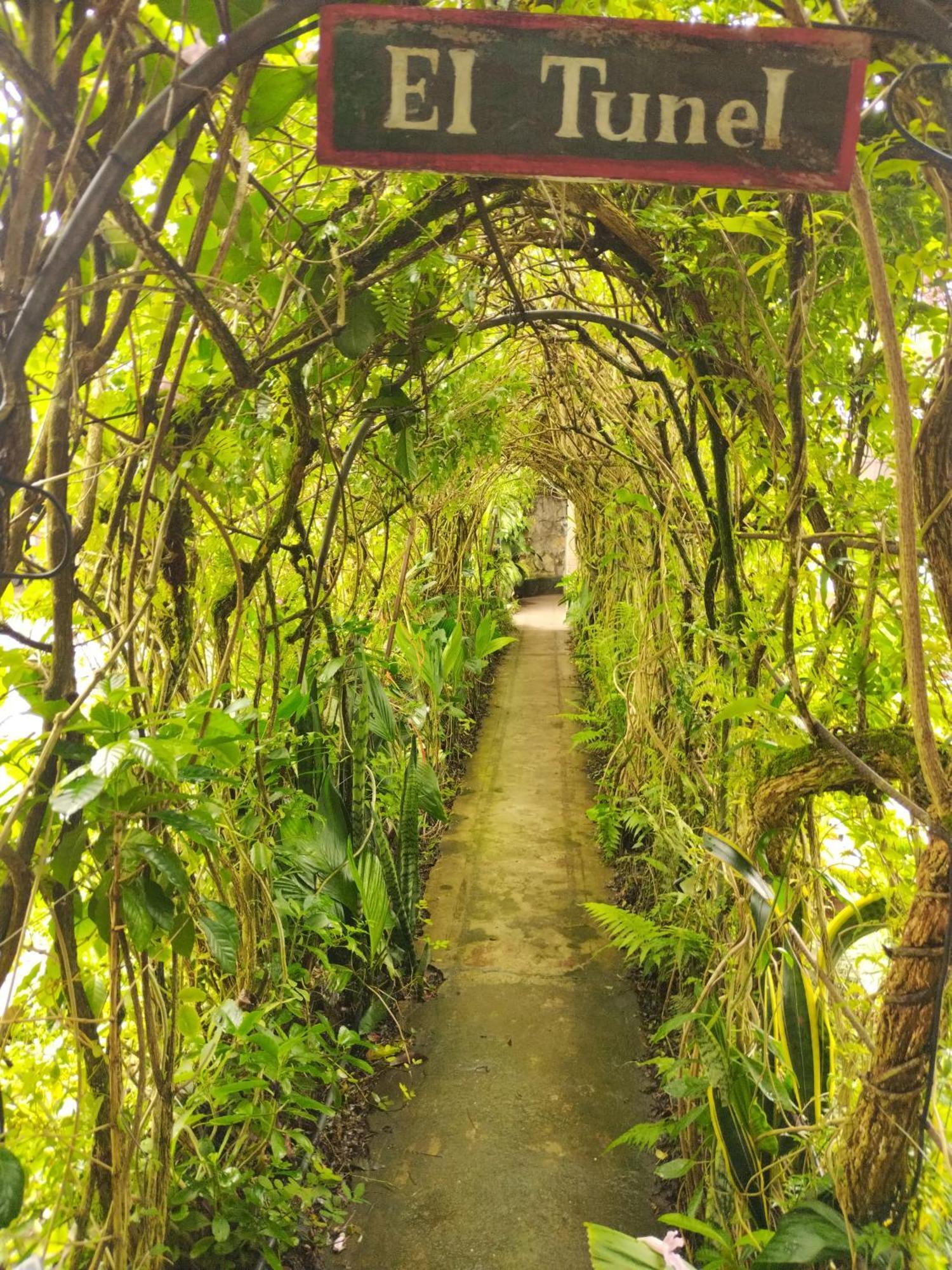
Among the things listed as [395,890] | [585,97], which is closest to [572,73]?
[585,97]

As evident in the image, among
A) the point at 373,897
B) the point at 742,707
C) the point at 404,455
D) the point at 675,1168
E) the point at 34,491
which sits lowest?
the point at 675,1168

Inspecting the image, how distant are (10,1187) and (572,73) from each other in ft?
3.89

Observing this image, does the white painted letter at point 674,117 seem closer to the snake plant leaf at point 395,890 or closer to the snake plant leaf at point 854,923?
the snake plant leaf at point 854,923

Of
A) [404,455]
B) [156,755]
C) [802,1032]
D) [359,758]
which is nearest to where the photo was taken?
[156,755]

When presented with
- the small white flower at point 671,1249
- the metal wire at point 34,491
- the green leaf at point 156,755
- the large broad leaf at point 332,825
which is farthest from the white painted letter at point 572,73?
the large broad leaf at point 332,825

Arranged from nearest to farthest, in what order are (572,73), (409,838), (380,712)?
Result: (572,73)
(380,712)
(409,838)

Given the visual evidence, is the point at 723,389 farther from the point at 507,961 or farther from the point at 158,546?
the point at 507,961

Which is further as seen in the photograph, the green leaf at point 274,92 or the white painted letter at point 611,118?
the green leaf at point 274,92

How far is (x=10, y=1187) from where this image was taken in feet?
2.75

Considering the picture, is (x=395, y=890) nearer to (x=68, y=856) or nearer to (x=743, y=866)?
(x=743, y=866)

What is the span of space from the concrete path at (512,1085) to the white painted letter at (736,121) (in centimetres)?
214

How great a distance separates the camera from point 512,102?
786 millimetres

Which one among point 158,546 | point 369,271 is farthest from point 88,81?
point 158,546

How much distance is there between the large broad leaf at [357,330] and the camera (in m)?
1.55
